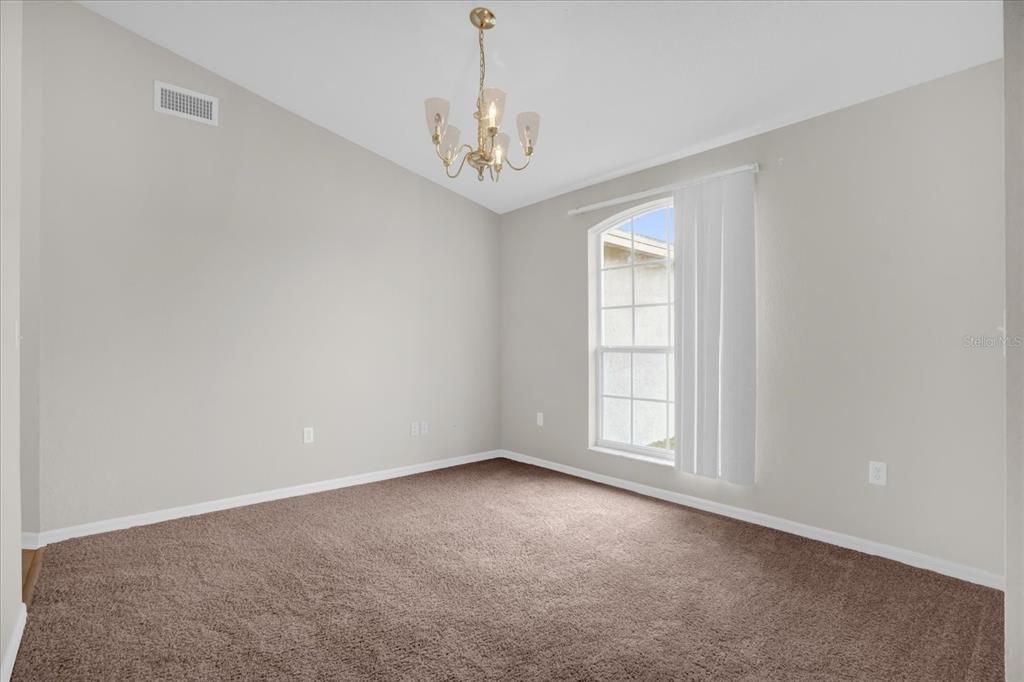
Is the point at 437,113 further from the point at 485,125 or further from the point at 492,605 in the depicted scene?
the point at 492,605

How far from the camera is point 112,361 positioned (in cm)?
329

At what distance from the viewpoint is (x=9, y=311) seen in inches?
71.3

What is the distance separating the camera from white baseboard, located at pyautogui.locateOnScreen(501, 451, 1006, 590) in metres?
2.52

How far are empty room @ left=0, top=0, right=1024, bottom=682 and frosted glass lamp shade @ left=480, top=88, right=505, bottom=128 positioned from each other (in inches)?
1.2

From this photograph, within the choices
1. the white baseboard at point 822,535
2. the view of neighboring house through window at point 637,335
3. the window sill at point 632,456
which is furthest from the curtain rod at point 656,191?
the white baseboard at point 822,535

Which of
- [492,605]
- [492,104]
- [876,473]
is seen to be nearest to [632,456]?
[876,473]

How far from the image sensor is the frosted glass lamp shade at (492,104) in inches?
98.3

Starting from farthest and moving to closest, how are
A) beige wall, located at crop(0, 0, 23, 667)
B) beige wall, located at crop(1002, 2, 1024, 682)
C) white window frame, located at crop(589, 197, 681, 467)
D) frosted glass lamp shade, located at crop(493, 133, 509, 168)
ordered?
white window frame, located at crop(589, 197, 681, 467), frosted glass lamp shade, located at crop(493, 133, 509, 168), beige wall, located at crop(0, 0, 23, 667), beige wall, located at crop(1002, 2, 1024, 682)

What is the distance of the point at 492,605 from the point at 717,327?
219cm

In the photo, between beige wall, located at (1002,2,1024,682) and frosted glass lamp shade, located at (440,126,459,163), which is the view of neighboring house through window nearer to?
frosted glass lamp shade, located at (440,126,459,163)

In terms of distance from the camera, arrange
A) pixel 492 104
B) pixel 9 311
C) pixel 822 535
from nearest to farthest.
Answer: pixel 9 311 → pixel 492 104 → pixel 822 535

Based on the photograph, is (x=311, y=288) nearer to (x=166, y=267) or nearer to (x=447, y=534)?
(x=166, y=267)

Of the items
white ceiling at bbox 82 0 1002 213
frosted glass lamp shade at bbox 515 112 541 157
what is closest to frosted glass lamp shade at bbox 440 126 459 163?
frosted glass lamp shade at bbox 515 112 541 157

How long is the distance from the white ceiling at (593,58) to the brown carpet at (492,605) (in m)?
2.45
